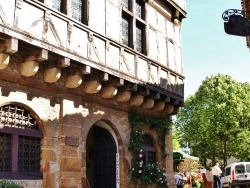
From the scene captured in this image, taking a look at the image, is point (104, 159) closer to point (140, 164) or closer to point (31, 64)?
point (140, 164)

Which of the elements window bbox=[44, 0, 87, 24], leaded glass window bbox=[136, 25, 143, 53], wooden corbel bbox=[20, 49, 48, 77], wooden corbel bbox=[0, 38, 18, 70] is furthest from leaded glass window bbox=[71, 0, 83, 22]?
leaded glass window bbox=[136, 25, 143, 53]

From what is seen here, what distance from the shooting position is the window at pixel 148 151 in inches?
483

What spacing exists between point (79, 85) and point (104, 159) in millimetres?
2894

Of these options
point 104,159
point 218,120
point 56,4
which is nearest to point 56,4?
point 56,4

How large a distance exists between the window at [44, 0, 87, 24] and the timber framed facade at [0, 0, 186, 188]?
25mm

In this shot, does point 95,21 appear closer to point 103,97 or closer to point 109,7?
point 109,7

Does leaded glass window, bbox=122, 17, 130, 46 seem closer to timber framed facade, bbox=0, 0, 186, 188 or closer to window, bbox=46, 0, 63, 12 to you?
timber framed facade, bbox=0, 0, 186, 188

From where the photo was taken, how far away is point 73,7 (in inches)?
385

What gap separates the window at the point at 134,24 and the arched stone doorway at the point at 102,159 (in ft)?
8.54

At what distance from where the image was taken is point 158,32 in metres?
13.0

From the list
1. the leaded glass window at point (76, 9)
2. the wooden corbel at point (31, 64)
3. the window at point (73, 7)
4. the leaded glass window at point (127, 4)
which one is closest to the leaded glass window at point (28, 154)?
the wooden corbel at point (31, 64)

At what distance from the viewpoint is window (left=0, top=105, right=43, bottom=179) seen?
26.3 ft

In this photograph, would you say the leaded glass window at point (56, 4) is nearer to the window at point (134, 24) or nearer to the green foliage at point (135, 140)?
the window at point (134, 24)

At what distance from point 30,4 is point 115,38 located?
10.2ft
